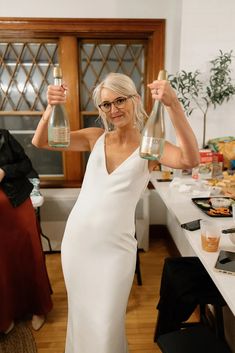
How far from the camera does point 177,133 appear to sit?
945 mm

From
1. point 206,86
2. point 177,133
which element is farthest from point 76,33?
point 177,133

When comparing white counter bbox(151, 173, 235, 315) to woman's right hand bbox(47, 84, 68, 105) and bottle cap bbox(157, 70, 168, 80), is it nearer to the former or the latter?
bottle cap bbox(157, 70, 168, 80)

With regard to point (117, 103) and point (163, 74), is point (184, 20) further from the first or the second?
point (163, 74)

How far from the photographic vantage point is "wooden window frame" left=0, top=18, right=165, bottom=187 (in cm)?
257

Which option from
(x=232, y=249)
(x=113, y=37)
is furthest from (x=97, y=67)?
(x=232, y=249)

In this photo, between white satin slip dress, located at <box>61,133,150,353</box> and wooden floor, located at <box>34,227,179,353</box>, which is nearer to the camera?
white satin slip dress, located at <box>61,133,150,353</box>

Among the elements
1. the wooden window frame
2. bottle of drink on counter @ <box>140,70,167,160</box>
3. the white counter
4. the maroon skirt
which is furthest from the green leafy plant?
bottle of drink on counter @ <box>140,70,167,160</box>

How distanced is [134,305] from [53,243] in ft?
3.53

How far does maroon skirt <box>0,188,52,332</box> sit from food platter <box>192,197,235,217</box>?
39.6 inches

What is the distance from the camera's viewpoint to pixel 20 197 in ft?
5.74

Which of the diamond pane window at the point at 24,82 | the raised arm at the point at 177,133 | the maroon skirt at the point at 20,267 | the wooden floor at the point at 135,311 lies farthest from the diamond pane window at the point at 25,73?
the raised arm at the point at 177,133

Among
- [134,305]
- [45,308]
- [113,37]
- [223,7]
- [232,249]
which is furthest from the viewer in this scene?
[113,37]

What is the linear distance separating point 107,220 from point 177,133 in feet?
1.48

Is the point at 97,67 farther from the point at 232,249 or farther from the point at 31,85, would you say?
the point at 232,249
